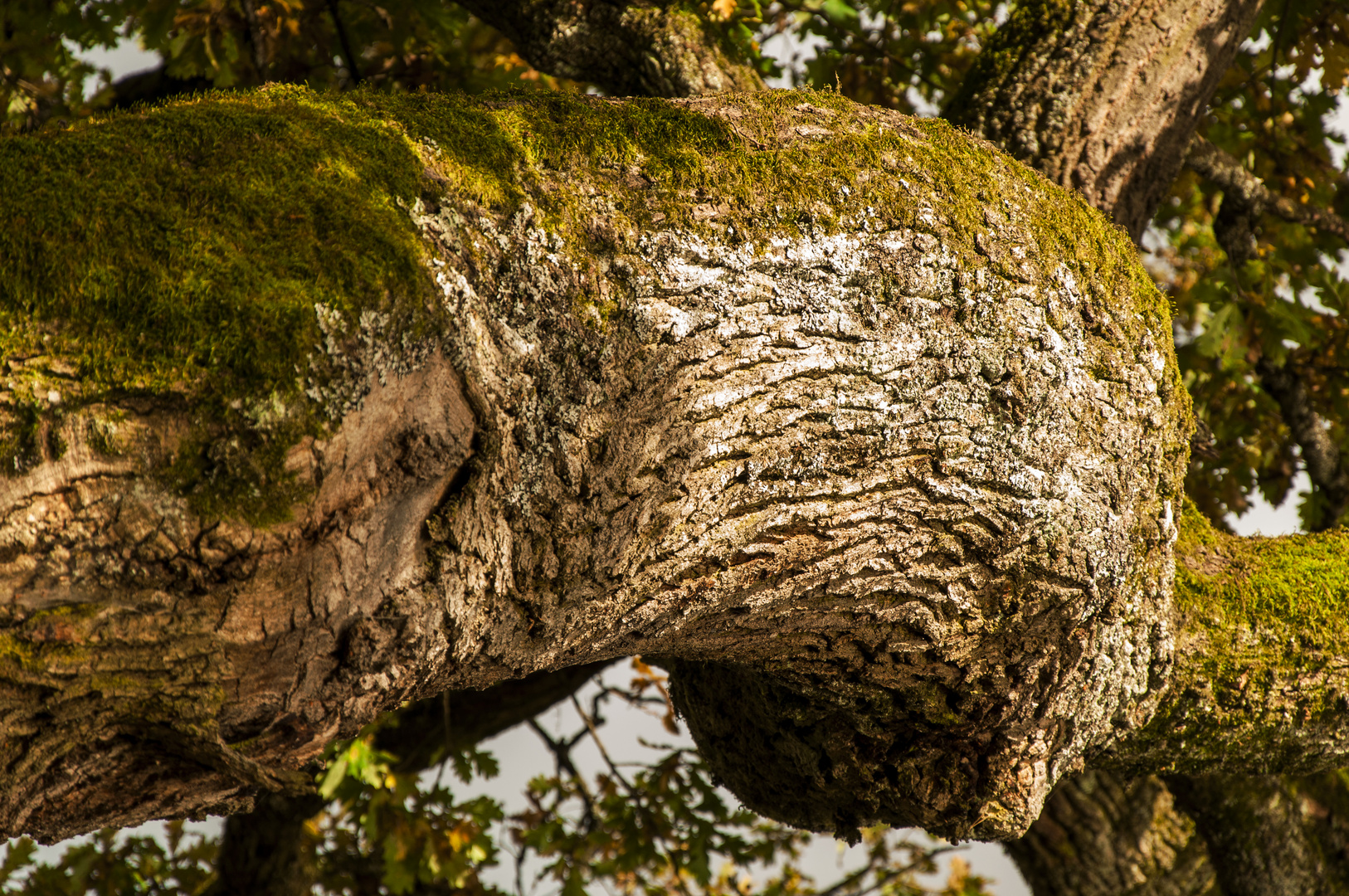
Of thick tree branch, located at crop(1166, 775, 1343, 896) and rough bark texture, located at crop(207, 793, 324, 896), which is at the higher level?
rough bark texture, located at crop(207, 793, 324, 896)

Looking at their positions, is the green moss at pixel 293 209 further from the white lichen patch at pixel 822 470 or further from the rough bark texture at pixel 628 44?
the rough bark texture at pixel 628 44

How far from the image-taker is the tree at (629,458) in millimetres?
1300

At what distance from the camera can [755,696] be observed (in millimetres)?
2471

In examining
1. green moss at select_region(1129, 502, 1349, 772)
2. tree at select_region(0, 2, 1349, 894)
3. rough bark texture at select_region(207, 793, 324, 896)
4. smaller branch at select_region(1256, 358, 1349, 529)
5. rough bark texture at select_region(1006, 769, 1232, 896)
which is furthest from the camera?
rough bark texture at select_region(207, 793, 324, 896)

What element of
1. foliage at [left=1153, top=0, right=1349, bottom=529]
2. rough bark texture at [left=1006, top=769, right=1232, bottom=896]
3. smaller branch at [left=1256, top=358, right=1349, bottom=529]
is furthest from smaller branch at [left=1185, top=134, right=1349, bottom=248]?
rough bark texture at [left=1006, top=769, right=1232, bottom=896]

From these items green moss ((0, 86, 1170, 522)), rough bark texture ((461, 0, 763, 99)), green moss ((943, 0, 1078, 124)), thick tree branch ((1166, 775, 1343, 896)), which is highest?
rough bark texture ((461, 0, 763, 99))

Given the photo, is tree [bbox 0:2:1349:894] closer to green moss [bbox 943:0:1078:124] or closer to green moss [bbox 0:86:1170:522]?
green moss [bbox 0:86:1170:522]

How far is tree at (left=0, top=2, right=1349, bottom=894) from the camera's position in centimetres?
130

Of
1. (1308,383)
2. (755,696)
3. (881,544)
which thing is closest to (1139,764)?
A: (755,696)

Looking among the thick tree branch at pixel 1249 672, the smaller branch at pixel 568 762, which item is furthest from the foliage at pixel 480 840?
the thick tree branch at pixel 1249 672

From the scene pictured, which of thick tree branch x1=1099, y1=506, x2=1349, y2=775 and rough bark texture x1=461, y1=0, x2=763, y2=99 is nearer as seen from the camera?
thick tree branch x1=1099, y1=506, x2=1349, y2=775

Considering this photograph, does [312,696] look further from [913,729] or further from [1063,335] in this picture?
[1063,335]

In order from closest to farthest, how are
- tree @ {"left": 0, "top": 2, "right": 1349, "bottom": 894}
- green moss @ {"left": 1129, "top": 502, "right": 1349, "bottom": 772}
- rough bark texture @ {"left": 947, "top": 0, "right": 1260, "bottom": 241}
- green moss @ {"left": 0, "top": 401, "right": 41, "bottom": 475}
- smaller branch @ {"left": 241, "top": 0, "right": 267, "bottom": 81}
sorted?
green moss @ {"left": 0, "top": 401, "right": 41, "bottom": 475}
tree @ {"left": 0, "top": 2, "right": 1349, "bottom": 894}
green moss @ {"left": 1129, "top": 502, "right": 1349, "bottom": 772}
rough bark texture @ {"left": 947, "top": 0, "right": 1260, "bottom": 241}
smaller branch @ {"left": 241, "top": 0, "right": 267, "bottom": 81}

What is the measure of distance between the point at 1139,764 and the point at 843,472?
4.84 feet
